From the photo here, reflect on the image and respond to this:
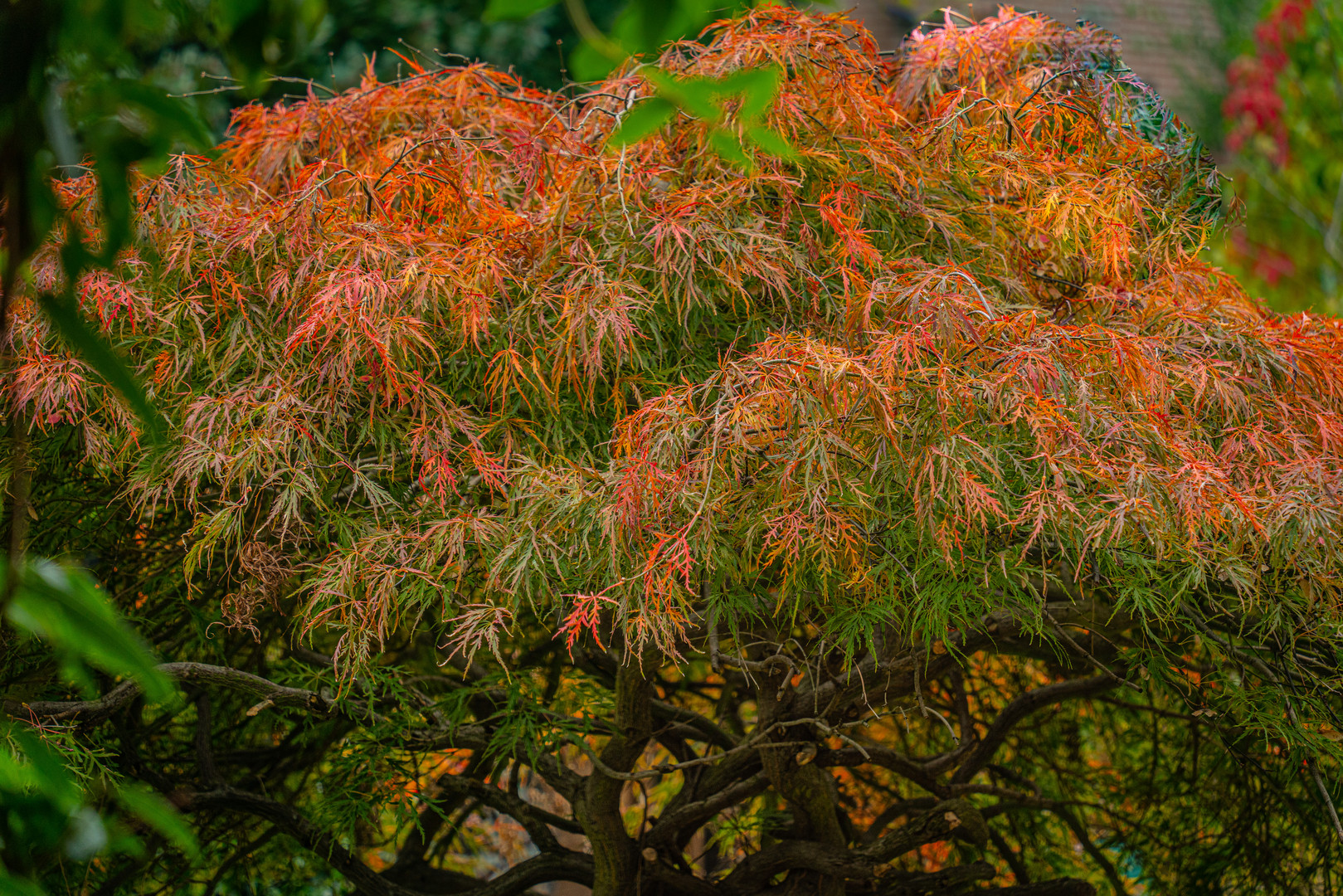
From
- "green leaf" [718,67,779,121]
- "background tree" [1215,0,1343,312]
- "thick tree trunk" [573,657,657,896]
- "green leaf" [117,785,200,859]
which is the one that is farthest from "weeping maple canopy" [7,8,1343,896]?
"background tree" [1215,0,1343,312]

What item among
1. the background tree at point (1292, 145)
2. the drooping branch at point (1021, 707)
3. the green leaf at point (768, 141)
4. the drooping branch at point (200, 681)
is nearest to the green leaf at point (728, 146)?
the green leaf at point (768, 141)

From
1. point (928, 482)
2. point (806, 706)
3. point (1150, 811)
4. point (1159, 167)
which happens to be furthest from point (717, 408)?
point (1150, 811)

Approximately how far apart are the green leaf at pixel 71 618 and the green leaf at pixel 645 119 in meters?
0.28

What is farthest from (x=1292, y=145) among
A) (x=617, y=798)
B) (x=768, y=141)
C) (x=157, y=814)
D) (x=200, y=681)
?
(x=157, y=814)

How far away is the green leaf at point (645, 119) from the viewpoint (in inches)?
17.3

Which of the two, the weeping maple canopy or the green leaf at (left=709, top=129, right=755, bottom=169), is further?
the weeping maple canopy

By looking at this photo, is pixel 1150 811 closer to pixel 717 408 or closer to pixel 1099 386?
pixel 1099 386

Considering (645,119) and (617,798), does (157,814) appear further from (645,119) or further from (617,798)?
(617,798)

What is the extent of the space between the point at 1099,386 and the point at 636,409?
0.99 metres

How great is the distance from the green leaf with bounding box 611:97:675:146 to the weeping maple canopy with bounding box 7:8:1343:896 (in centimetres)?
152

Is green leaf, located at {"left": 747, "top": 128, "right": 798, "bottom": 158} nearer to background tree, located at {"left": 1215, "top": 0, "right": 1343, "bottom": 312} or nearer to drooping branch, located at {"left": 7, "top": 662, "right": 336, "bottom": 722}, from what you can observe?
drooping branch, located at {"left": 7, "top": 662, "right": 336, "bottom": 722}

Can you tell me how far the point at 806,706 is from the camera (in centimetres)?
271

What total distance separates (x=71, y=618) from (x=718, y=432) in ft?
5.36

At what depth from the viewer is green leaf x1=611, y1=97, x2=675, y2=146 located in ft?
1.45
